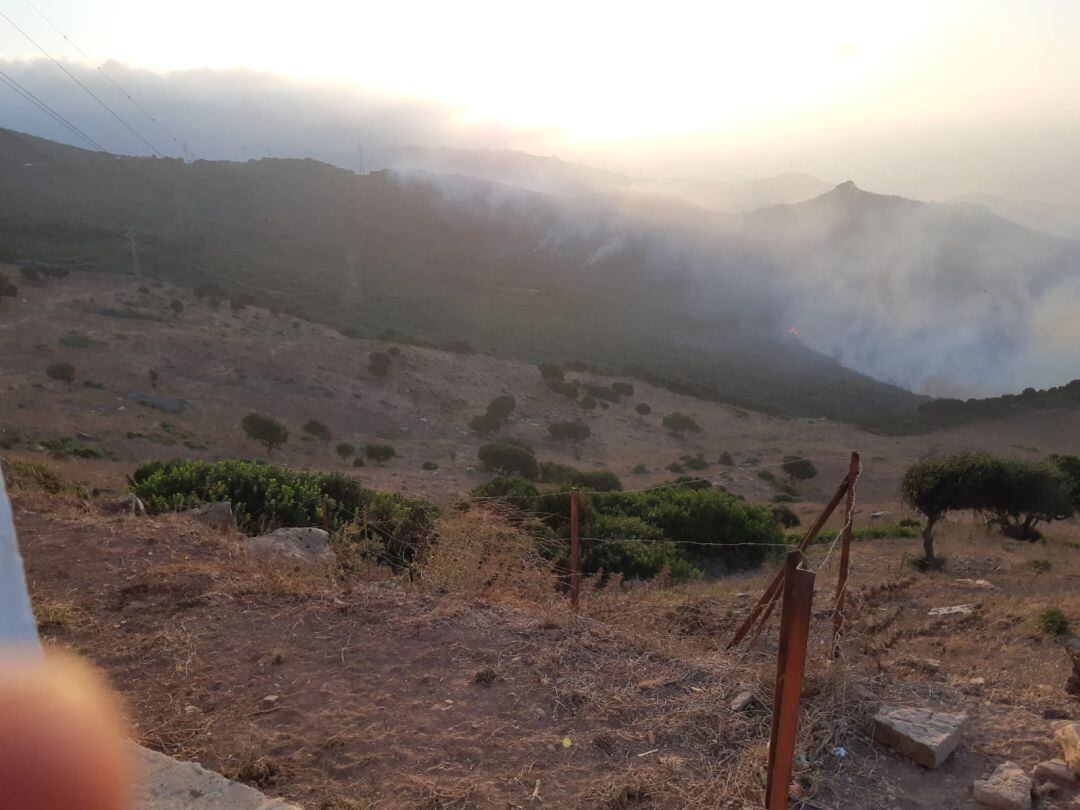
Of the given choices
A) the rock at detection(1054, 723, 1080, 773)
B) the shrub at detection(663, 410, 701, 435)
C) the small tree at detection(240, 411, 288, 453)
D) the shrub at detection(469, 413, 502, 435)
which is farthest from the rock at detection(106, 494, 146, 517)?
the shrub at detection(663, 410, 701, 435)

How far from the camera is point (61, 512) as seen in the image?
7961mm

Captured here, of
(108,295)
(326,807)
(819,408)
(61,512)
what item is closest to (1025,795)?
(326,807)

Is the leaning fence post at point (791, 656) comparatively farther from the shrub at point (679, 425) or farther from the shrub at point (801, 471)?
the shrub at point (679, 425)

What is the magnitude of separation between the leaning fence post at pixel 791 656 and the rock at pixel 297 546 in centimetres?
561

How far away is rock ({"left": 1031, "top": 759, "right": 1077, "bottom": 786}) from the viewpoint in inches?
143

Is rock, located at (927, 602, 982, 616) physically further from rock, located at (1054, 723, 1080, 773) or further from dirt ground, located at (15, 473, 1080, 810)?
rock, located at (1054, 723, 1080, 773)

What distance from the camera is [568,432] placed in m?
37.1

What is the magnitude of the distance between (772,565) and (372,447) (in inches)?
713

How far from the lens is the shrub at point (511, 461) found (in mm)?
28094

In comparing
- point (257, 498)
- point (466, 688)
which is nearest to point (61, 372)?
point (257, 498)

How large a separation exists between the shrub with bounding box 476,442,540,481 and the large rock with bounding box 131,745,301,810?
24.3 metres

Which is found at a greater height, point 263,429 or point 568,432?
point 263,429

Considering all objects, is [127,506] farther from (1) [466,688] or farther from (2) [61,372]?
(2) [61,372]

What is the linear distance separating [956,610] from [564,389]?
115 feet
